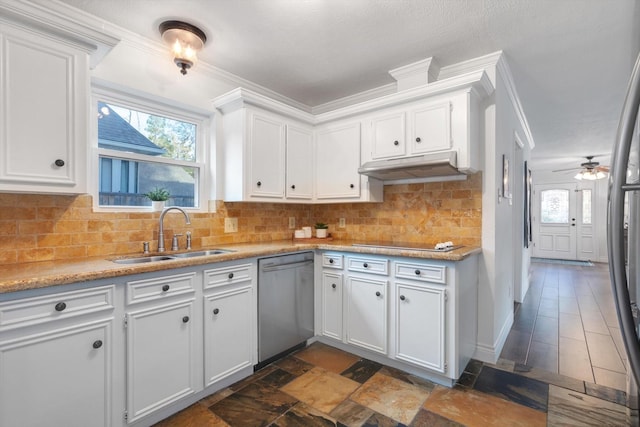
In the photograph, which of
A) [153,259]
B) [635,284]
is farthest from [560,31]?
[153,259]

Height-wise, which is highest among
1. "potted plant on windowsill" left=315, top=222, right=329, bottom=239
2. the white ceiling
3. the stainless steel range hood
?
the white ceiling

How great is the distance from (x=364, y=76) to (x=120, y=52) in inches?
78.5

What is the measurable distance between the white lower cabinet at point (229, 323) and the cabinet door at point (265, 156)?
0.83 meters

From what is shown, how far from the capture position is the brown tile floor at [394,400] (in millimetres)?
1861

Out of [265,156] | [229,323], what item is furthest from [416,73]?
[229,323]

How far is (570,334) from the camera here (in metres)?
3.16

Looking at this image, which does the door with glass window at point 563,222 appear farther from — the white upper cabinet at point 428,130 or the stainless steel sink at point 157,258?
the stainless steel sink at point 157,258

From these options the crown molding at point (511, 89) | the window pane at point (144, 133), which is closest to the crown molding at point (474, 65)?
the crown molding at point (511, 89)

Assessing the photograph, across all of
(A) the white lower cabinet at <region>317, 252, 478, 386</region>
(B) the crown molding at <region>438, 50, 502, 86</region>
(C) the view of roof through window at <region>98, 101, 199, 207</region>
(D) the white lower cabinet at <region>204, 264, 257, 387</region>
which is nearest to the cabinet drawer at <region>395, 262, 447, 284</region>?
(A) the white lower cabinet at <region>317, 252, 478, 386</region>

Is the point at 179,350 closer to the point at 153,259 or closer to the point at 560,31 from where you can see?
the point at 153,259

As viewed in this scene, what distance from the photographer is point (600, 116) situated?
422 centimetres

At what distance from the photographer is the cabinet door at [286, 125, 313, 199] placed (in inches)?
123

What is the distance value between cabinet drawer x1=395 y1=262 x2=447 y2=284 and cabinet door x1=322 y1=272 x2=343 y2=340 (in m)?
0.58

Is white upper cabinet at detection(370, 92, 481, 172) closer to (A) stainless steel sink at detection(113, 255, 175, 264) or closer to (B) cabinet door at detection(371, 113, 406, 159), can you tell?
(B) cabinet door at detection(371, 113, 406, 159)
